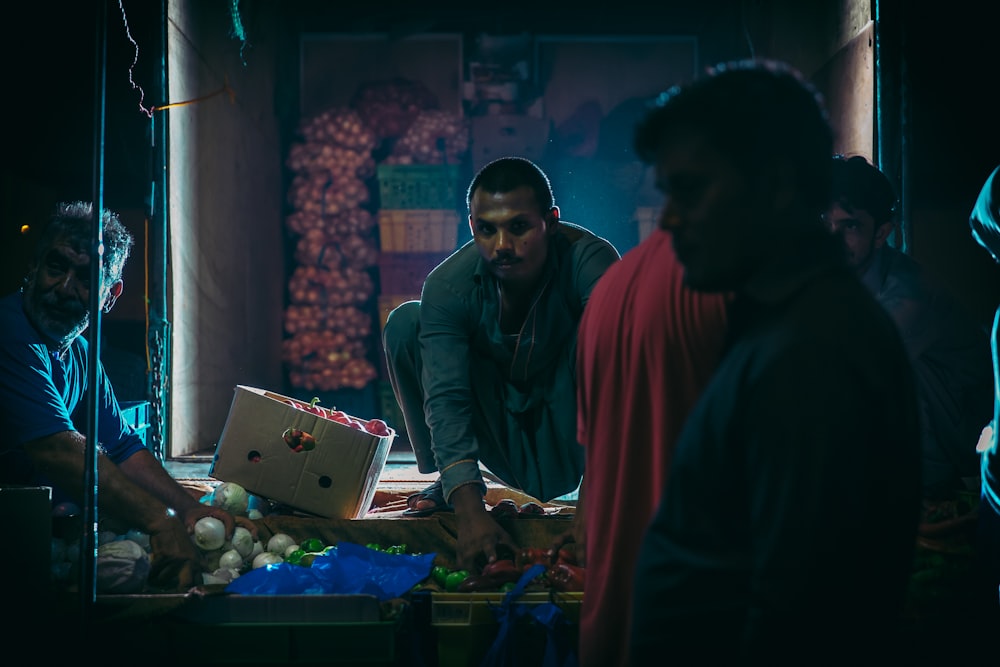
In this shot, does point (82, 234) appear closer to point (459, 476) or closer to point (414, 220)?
point (459, 476)

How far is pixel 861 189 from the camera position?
359 centimetres

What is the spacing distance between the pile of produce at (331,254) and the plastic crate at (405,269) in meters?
0.20

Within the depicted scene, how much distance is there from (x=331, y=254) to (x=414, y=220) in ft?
2.55

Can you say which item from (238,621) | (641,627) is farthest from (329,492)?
(641,627)

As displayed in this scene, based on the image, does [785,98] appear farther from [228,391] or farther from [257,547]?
[228,391]

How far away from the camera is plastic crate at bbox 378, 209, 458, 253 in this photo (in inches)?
282

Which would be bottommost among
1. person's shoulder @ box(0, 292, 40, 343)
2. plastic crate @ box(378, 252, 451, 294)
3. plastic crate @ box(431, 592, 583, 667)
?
plastic crate @ box(431, 592, 583, 667)

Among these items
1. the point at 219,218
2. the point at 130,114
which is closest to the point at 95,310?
the point at 130,114

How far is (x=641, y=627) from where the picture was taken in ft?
4.38

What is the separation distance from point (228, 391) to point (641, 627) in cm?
553

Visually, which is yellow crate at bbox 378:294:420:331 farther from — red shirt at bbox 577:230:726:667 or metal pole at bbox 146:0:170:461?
red shirt at bbox 577:230:726:667

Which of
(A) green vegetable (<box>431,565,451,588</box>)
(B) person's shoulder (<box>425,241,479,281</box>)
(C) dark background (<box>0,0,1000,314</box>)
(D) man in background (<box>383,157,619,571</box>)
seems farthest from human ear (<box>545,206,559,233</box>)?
(C) dark background (<box>0,0,1000,314</box>)

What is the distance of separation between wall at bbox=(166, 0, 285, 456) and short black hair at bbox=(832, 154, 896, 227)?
352 centimetres

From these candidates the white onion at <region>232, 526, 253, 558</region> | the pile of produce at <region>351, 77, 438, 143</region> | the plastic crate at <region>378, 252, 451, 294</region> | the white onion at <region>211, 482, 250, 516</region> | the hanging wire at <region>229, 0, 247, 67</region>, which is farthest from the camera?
the pile of produce at <region>351, 77, 438, 143</region>
